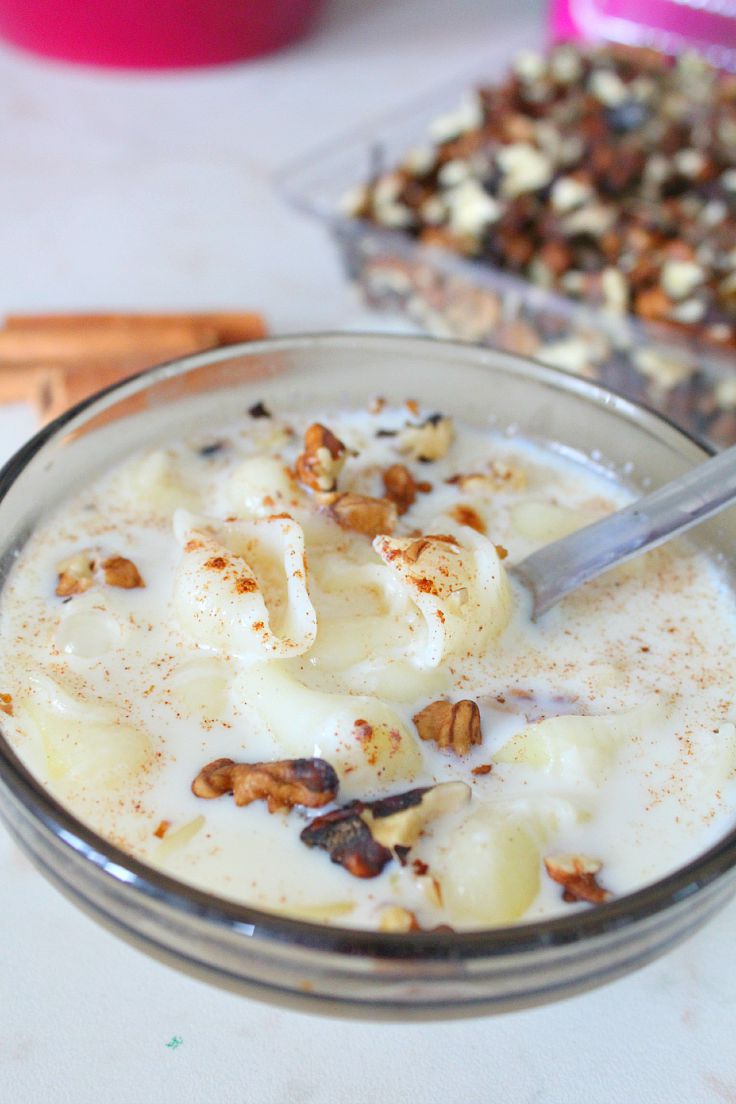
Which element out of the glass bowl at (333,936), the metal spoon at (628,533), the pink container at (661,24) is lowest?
the glass bowl at (333,936)

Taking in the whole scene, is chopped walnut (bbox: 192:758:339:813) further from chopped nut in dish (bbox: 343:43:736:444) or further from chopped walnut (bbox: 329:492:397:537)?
chopped nut in dish (bbox: 343:43:736:444)

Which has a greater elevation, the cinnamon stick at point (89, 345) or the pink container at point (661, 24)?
the pink container at point (661, 24)

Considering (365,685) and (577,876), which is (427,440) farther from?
(577,876)

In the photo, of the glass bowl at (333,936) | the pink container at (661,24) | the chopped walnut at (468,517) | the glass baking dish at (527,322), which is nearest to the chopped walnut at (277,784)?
the glass bowl at (333,936)

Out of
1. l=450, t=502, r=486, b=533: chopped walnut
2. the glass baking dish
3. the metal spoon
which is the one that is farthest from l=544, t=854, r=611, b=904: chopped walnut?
the glass baking dish

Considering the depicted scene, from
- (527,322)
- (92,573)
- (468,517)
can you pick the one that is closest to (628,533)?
(468,517)

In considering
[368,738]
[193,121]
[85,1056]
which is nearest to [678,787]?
[368,738]

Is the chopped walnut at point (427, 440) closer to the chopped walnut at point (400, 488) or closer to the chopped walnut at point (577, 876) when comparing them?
the chopped walnut at point (400, 488)
